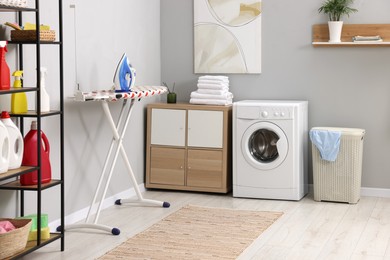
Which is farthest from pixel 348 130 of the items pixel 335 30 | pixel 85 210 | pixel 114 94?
pixel 85 210

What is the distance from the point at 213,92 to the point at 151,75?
2.18ft

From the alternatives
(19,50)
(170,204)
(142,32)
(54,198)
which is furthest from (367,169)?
(19,50)

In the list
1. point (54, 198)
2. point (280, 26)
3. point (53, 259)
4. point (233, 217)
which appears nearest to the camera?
point (53, 259)

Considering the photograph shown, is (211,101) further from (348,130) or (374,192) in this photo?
(374,192)

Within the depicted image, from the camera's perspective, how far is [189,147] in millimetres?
6215

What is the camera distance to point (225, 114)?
20.0 feet

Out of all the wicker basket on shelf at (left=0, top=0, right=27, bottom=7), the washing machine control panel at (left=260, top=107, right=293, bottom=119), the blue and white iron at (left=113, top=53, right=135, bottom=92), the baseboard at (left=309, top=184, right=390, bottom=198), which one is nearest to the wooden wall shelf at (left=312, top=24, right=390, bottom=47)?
the washing machine control panel at (left=260, top=107, right=293, bottom=119)

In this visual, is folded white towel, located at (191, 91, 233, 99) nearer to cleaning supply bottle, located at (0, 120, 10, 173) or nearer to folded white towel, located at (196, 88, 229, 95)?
folded white towel, located at (196, 88, 229, 95)

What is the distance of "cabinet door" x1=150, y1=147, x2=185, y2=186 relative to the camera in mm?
6254

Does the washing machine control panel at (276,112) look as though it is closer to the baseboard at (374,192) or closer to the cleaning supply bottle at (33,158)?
the baseboard at (374,192)

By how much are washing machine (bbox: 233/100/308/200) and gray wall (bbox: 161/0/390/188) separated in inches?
9.8

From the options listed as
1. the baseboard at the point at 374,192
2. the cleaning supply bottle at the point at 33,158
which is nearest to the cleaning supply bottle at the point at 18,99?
the cleaning supply bottle at the point at 33,158

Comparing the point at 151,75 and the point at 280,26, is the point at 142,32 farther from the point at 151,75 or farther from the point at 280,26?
the point at 280,26

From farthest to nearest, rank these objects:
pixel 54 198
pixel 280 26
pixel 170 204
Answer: pixel 280 26 → pixel 170 204 → pixel 54 198
